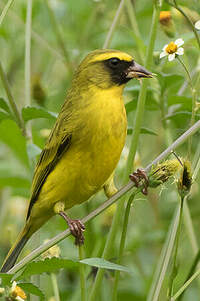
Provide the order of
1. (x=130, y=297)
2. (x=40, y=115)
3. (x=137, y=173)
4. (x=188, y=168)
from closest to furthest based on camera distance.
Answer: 1. (x=188, y=168)
2. (x=137, y=173)
3. (x=40, y=115)
4. (x=130, y=297)

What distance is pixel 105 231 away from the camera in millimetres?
3969

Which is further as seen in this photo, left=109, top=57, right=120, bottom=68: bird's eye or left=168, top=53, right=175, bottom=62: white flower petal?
left=109, top=57, right=120, bottom=68: bird's eye

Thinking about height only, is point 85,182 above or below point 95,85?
below

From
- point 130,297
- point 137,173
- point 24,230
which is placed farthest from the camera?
point 130,297

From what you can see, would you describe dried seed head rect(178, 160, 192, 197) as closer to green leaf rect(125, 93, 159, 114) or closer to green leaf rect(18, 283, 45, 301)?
green leaf rect(18, 283, 45, 301)

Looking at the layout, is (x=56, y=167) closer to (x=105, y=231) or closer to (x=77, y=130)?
(x=77, y=130)

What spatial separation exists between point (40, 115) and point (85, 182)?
16.5 inches

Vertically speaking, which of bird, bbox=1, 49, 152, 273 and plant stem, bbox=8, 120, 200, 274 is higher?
bird, bbox=1, 49, 152, 273

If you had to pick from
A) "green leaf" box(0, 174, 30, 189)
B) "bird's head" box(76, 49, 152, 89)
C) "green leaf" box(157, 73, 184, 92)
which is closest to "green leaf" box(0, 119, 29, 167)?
"green leaf" box(0, 174, 30, 189)

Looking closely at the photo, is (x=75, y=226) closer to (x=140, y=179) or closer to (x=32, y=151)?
(x=32, y=151)

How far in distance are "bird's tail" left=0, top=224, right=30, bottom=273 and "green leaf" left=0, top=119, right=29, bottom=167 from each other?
449 mm

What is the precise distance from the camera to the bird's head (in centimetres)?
322

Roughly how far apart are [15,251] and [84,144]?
66 centimetres

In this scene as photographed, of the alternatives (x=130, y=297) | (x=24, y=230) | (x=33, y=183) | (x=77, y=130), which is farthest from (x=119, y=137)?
(x=130, y=297)
